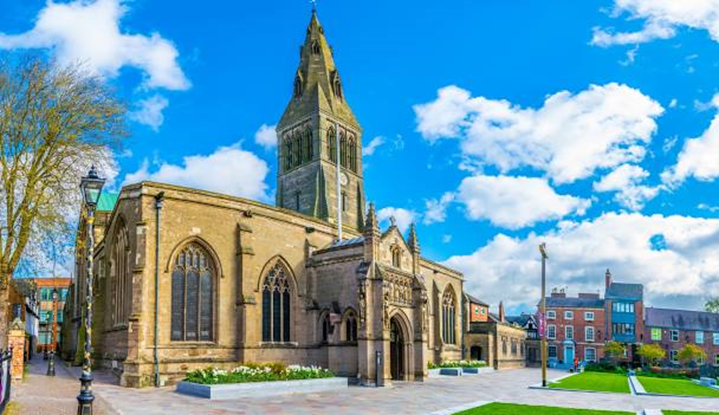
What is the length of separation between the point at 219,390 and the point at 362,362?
33.2 feet

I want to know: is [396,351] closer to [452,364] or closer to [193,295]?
[193,295]

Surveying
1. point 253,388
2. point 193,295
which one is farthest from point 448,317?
point 253,388

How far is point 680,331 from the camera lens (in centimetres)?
8850

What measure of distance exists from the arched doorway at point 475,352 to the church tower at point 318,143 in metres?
15.6

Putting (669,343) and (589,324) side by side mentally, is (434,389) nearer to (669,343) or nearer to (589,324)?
(589,324)

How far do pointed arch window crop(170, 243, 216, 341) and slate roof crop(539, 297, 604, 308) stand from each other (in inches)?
2744

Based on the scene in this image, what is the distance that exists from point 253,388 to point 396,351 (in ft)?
43.6

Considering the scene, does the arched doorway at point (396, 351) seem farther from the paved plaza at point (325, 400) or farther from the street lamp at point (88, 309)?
the street lamp at point (88, 309)

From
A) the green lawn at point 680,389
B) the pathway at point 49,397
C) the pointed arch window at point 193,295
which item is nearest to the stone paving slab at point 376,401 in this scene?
the pathway at point 49,397

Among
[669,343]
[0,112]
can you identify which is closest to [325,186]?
[0,112]

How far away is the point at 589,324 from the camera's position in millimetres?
86750

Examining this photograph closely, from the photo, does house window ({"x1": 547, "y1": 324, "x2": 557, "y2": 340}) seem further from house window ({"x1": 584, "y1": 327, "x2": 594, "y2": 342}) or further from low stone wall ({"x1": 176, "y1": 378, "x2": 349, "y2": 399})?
low stone wall ({"x1": 176, "y1": 378, "x2": 349, "y2": 399})

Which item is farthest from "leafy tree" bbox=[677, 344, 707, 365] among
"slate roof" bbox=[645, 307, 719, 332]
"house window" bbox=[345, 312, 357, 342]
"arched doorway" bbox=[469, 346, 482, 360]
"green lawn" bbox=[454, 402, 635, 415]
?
"green lawn" bbox=[454, 402, 635, 415]

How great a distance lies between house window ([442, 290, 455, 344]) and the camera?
52.1m
